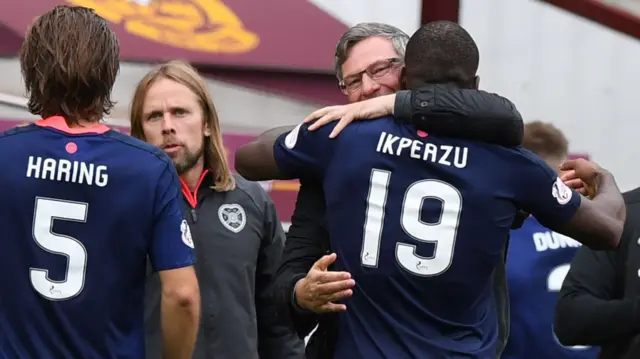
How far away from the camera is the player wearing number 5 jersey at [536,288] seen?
414 centimetres

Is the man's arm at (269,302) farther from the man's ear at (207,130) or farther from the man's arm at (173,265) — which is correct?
the man's arm at (173,265)

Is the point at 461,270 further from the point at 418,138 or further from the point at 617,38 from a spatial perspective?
the point at 617,38

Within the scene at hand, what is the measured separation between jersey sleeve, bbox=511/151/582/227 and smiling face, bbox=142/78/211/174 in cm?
116

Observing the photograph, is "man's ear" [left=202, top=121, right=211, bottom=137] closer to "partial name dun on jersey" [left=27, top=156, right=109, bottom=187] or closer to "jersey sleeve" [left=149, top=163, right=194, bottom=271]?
"jersey sleeve" [left=149, top=163, right=194, bottom=271]

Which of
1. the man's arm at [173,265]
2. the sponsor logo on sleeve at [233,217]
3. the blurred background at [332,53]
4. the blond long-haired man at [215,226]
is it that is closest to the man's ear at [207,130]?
the blond long-haired man at [215,226]

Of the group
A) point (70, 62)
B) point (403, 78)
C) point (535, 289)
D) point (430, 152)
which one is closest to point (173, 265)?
point (70, 62)

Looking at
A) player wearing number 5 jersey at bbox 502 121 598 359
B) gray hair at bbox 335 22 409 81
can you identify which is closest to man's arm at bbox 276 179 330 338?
gray hair at bbox 335 22 409 81

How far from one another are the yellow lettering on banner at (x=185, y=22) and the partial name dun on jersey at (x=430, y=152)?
9.19 ft

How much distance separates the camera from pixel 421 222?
105 inches

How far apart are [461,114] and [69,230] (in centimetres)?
90

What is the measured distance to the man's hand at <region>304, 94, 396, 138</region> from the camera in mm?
2725

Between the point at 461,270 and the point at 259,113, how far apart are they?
2.77 meters

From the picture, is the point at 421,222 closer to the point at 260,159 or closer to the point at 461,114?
the point at 461,114

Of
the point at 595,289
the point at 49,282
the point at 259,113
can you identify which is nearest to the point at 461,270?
the point at 49,282
